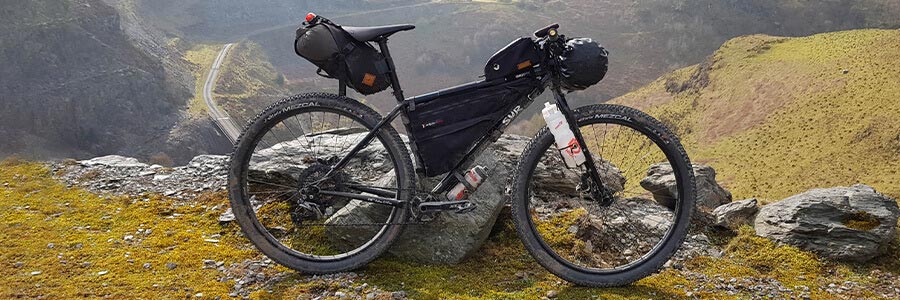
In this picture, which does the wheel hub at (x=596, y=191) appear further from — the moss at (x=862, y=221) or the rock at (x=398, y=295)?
the moss at (x=862, y=221)

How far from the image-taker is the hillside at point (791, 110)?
Result: 4306 cm

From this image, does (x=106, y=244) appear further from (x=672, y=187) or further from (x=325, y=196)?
(x=672, y=187)

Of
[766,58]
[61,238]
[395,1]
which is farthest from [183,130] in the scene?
[395,1]

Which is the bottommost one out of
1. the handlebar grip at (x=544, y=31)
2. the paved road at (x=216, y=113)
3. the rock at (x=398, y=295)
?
the paved road at (x=216, y=113)

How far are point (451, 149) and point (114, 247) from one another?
3.75 m

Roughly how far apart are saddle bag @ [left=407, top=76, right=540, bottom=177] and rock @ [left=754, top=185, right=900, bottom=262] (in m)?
4.02

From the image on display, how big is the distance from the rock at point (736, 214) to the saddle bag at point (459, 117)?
11.9 ft

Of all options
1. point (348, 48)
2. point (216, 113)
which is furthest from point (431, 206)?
point (216, 113)

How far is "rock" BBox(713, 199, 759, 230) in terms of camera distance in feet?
22.7

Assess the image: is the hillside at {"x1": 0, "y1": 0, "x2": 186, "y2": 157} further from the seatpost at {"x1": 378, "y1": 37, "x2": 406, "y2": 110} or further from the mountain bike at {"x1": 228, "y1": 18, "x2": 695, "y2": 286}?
the seatpost at {"x1": 378, "y1": 37, "x2": 406, "y2": 110}

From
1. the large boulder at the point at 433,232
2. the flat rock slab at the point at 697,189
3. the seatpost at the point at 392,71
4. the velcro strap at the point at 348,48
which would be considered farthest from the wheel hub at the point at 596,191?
the velcro strap at the point at 348,48

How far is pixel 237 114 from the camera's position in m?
78.1

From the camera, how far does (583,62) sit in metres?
4.72

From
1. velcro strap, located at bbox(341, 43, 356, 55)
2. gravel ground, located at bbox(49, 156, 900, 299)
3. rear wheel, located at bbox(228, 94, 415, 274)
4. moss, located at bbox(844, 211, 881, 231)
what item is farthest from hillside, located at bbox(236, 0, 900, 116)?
velcro strap, located at bbox(341, 43, 356, 55)
